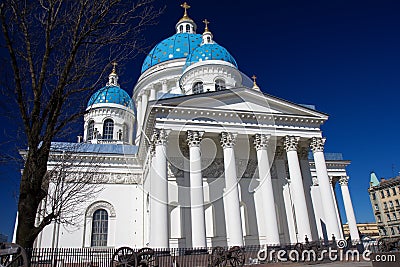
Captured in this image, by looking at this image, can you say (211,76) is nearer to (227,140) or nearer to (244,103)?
(244,103)

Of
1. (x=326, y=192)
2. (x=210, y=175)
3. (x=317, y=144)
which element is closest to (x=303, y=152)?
(x=317, y=144)


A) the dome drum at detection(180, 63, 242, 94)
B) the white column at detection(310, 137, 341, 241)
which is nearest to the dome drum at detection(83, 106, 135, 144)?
the dome drum at detection(180, 63, 242, 94)

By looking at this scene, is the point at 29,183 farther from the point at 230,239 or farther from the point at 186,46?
the point at 186,46

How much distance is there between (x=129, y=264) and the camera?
32.4 ft

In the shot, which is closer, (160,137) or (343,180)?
(160,137)

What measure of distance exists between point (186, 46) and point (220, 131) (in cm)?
1669

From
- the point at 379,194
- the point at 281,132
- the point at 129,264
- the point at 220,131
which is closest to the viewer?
the point at 129,264

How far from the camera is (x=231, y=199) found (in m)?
17.1

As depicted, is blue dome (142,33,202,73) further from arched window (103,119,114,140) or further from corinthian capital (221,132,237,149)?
corinthian capital (221,132,237,149)

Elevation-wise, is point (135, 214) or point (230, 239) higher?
point (135, 214)

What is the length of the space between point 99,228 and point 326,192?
51.4 ft

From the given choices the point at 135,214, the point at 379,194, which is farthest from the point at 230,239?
the point at 379,194

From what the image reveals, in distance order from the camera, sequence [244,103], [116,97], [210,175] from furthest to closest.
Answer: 1. [116,97]
2. [210,175]
3. [244,103]

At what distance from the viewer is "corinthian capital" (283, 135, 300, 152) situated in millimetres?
19700
